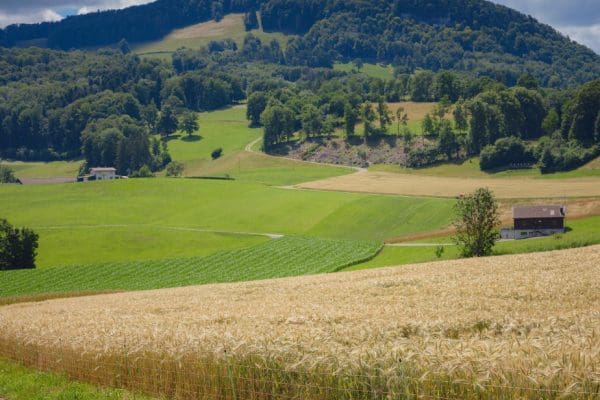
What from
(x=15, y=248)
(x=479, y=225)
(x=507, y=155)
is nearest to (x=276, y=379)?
(x=479, y=225)

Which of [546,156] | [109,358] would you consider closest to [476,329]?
[109,358]

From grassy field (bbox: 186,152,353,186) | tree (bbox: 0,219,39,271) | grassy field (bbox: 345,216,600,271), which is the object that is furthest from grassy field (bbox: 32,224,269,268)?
grassy field (bbox: 186,152,353,186)

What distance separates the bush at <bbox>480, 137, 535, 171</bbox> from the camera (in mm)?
152000

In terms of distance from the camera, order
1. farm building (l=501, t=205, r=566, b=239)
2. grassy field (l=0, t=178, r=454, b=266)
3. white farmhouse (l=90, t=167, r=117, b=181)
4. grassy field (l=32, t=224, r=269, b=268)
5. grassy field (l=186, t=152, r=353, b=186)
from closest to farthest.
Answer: farm building (l=501, t=205, r=566, b=239), grassy field (l=32, t=224, r=269, b=268), grassy field (l=0, t=178, r=454, b=266), grassy field (l=186, t=152, r=353, b=186), white farmhouse (l=90, t=167, r=117, b=181)

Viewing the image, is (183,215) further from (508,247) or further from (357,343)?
(357,343)

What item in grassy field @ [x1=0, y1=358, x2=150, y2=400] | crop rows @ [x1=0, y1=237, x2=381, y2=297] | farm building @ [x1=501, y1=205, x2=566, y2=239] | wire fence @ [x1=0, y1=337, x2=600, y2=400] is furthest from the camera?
farm building @ [x1=501, y1=205, x2=566, y2=239]

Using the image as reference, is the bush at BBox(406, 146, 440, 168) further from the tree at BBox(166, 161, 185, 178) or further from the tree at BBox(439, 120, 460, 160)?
the tree at BBox(166, 161, 185, 178)

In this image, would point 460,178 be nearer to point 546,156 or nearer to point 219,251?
point 546,156

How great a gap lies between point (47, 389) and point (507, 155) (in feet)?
473

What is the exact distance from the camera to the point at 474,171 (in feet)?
506

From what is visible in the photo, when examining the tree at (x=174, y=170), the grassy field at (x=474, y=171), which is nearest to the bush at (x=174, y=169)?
the tree at (x=174, y=170)

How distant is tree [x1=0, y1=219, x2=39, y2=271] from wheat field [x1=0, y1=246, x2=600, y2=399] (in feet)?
200

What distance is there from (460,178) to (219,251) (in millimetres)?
75992

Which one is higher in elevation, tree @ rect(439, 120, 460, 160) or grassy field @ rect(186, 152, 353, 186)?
tree @ rect(439, 120, 460, 160)
